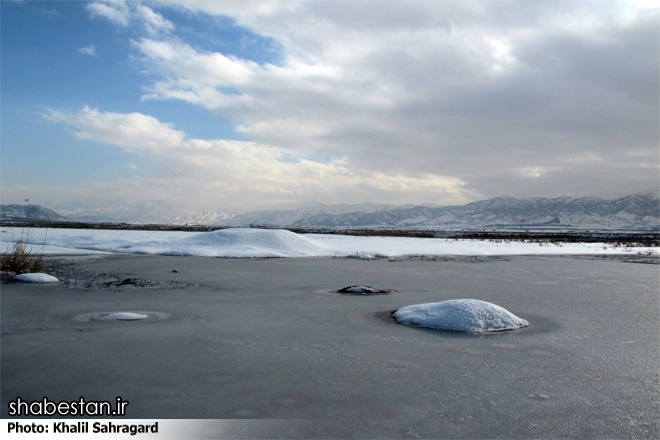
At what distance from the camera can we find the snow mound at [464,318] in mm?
5666

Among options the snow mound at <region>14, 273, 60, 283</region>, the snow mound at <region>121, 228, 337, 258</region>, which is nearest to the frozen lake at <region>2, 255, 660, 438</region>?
the snow mound at <region>14, 273, 60, 283</region>

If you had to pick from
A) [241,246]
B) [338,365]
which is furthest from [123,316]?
[241,246]

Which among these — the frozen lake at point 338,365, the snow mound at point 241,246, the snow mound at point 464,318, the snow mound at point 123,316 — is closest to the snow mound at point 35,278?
the frozen lake at point 338,365

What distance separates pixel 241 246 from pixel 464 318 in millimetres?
15512

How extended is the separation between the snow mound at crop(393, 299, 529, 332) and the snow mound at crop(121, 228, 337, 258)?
12.9m

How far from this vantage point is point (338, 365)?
4059mm

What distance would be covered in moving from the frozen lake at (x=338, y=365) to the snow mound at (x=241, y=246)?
10723 mm

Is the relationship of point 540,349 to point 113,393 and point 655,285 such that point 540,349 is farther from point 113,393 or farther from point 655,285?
point 655,285

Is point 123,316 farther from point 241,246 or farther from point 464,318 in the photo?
point 241,246

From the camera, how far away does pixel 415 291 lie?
900cm

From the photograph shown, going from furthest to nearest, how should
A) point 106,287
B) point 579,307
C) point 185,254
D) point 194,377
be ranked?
point 185,254 → point 106,287 → point 579,307 → point 194,377

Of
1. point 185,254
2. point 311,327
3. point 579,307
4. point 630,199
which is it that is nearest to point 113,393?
point 311,327

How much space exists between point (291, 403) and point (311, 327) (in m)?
2.43

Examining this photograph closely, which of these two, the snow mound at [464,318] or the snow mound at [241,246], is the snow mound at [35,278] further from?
→ the snow mound at [241,246]
